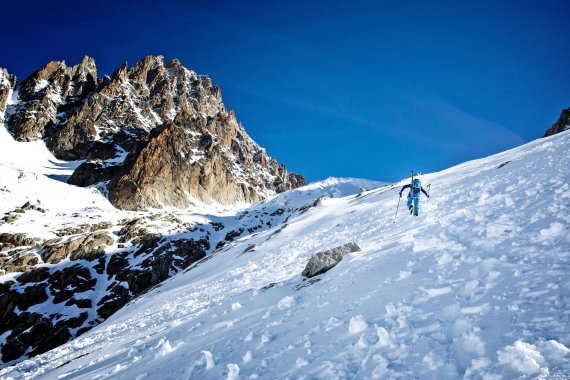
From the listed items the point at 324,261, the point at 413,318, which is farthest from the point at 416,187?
the point at 413,318

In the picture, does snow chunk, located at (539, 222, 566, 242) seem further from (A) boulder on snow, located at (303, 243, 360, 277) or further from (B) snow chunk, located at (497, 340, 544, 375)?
(A) boulder on snow, located at (303, 243, 360, 277)

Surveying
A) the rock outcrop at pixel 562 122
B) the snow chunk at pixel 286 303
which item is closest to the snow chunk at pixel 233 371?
the snow chunk at pixel 286 303

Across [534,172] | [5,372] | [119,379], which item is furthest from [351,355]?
[5,372]

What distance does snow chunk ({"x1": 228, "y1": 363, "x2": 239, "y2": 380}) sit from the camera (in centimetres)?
698

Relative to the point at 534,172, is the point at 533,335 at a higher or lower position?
lower

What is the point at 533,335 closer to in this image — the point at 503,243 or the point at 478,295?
the point at 478,295

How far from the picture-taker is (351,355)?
6.20 m

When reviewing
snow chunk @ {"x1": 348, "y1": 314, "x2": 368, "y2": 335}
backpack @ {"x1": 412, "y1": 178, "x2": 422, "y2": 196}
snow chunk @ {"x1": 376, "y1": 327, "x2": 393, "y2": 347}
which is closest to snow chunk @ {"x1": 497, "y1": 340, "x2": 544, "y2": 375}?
snow chunk @ {"x1": 376, "y1": 327, "x2": 393, "y2": 347}

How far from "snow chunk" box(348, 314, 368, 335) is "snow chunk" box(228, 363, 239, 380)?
263 cm

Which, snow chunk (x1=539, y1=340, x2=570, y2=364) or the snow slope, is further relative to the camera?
the snow slope

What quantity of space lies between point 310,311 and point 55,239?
88699 millimetres

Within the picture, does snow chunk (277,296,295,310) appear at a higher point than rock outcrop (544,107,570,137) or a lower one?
lower

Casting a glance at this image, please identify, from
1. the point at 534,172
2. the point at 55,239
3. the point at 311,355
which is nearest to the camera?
the point at 311,355

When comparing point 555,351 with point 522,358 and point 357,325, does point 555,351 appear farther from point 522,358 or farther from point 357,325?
point 357,325
